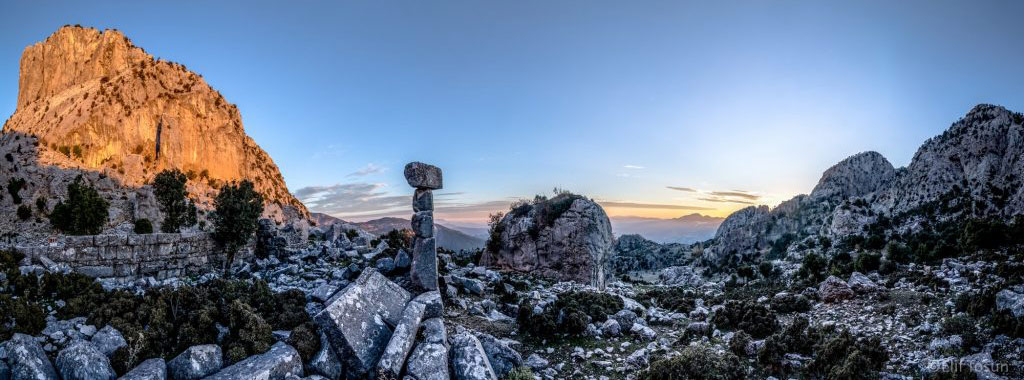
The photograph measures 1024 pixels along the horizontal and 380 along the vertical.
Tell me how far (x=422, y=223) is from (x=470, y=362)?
6.66m

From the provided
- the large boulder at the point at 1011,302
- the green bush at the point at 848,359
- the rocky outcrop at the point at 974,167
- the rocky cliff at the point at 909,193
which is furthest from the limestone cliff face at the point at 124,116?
Answer: the rocky outcrop at the point at 974,167

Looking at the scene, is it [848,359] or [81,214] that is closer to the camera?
[848,359]

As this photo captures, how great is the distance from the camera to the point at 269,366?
326 inches

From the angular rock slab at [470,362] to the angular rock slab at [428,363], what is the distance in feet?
0.79

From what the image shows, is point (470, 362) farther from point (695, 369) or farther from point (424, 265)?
point (424, 265)

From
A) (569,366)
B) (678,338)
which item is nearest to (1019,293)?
(678,338)

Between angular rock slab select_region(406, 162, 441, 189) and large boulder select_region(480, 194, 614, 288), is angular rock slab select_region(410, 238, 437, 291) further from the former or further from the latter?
large boulder select_region(480, 194, 614, 288)

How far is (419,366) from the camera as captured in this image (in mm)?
8812

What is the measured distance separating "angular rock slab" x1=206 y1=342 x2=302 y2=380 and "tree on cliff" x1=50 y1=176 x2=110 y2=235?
3075 cm

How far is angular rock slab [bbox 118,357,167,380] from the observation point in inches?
305

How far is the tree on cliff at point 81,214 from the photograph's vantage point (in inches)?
1134

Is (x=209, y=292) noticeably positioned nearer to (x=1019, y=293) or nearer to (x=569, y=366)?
(x=569, y=366)

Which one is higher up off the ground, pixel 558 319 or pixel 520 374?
pixel 558 319

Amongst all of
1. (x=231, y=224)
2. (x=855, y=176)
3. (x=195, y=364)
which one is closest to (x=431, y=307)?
(x=195, y=364)
